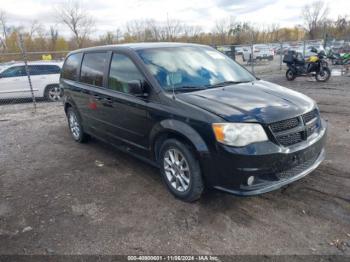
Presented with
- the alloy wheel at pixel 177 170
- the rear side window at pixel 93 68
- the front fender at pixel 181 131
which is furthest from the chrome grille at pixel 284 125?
the rear side window at pixel 93 68

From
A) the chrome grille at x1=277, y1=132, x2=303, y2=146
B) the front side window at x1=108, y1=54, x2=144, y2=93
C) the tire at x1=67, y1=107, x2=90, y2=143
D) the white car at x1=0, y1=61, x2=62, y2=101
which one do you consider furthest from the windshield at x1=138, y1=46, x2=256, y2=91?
the white car at x1=0, y1=61, x2=62, y2=101

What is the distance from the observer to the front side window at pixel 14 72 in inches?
407

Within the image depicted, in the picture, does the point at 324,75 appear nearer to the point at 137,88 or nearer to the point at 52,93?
the point at 52,93

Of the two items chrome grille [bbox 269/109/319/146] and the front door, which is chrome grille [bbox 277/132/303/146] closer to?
chrome grille [bbox 269/109/319/146]

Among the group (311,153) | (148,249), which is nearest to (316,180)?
(311,153)

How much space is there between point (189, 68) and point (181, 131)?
1.09 meters

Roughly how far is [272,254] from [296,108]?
5.01 ft

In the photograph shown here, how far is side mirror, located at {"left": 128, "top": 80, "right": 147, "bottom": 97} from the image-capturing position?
3.54m

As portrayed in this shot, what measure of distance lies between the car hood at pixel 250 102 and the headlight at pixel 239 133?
0.06 metres

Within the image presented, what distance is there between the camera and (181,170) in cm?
337

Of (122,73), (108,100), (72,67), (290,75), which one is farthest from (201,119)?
(290,75)

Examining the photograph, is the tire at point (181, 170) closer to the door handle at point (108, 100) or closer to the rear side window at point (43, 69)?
the door handle at point (108, 100)

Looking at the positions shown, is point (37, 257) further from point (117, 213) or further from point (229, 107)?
point (229, 107)

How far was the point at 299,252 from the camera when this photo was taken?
255 cm
